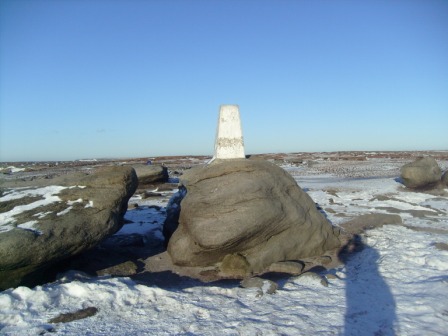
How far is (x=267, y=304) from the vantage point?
7523 millimetres

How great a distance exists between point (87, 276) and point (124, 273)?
1.22m

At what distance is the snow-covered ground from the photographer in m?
6.46

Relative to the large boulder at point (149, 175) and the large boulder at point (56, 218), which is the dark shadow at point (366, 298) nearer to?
the large boulder at point (56, 218)

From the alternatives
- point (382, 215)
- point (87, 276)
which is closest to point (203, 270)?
point (87, 276)

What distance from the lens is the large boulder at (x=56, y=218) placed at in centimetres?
796

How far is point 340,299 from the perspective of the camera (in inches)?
308

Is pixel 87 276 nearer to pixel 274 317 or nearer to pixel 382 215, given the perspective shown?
pixel 274 317

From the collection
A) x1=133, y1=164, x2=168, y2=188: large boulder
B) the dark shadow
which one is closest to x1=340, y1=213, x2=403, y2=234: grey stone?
the dark shadow

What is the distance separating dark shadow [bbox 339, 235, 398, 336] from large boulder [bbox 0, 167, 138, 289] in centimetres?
648

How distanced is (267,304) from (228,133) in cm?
879

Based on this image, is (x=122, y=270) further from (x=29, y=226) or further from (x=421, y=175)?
(x=421, y=175)

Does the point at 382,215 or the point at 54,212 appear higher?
the point at 54,212

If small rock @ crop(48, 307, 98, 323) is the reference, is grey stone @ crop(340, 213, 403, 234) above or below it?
above

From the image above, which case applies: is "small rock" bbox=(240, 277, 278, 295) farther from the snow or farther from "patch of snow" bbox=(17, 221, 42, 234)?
"patch of snow" bbox=(17, 221, 42, 234)
